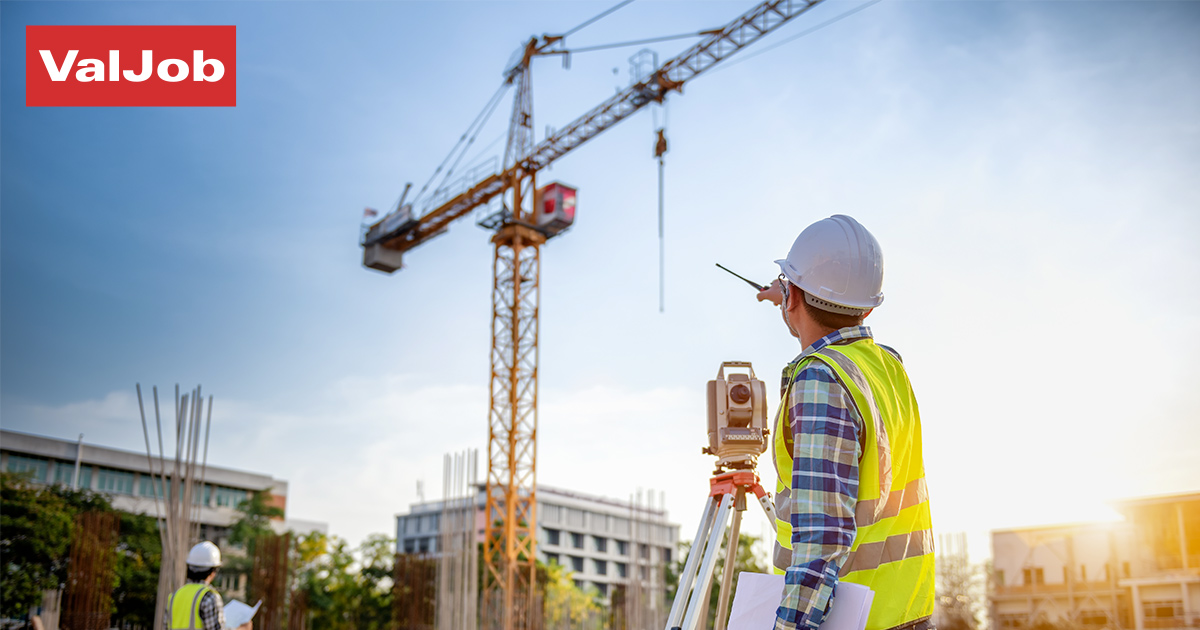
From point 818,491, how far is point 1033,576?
26662 mm

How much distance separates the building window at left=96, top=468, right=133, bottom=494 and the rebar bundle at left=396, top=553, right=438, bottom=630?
30502 millimetres

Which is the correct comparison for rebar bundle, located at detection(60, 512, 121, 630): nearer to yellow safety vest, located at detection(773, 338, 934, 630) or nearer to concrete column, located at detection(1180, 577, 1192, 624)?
yellow safety vest, located at detection(773, 338, 934, 630)

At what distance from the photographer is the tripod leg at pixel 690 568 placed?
230 centimetres

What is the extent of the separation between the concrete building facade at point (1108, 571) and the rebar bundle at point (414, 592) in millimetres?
14324

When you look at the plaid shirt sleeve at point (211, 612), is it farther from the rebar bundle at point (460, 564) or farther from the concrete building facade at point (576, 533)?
the concrete building facade at point (576, 533)

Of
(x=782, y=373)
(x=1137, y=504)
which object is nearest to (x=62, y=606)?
(x=782, y=373)

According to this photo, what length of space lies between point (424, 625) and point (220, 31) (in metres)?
15.0

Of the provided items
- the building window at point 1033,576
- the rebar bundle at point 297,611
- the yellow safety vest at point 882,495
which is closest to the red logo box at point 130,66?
the yellow safety vest at point 882,495

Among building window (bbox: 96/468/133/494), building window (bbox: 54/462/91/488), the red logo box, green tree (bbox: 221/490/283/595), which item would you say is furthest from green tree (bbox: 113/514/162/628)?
the red logo box

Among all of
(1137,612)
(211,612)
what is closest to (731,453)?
(211,612)

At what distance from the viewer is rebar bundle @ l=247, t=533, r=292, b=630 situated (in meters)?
19.8

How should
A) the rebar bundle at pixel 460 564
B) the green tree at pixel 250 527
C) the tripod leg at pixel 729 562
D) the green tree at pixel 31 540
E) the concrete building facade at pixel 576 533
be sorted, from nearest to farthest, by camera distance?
the tripod leg at pixel 729 562 → the rebar bundle at pixel 460 564 → the green tree at pixel 31 540 → the green tree at pixel 250 527 → the concrete building facade at pixel 576 533

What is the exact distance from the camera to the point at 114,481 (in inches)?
1845

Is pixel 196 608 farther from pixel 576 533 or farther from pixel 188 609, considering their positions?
pixel 576 533
